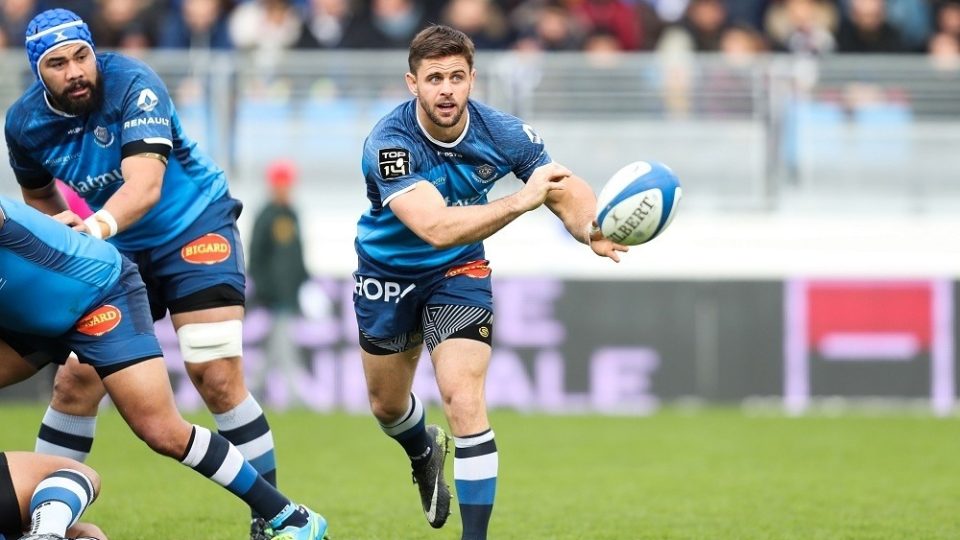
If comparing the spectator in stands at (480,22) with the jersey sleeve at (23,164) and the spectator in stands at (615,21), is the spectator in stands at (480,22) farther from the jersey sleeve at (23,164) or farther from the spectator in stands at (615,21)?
the jersey sleeve at (23,164)

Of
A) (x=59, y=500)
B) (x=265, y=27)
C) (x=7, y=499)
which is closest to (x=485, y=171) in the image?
(x=59, y=500)

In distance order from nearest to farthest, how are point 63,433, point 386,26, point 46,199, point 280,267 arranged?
1. point 63,433
2. point 46,199
3. point 280,267
4. point 386,26

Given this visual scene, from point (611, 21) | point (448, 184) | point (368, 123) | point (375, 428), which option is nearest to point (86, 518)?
point (448, 184)

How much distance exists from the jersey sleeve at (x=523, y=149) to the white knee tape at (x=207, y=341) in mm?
1644

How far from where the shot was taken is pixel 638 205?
258 inches

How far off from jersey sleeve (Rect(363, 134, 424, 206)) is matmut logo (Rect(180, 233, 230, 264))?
1.12 meters

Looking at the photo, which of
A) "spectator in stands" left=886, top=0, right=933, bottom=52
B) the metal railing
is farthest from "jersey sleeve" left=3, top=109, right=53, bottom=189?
"spectator in stands" left=886, top=0, right=933, bottom=52

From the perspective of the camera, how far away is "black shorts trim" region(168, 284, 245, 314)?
7.52m

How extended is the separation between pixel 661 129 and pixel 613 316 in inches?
81.8

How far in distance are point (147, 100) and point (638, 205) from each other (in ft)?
8.00

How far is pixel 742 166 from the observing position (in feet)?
52.9

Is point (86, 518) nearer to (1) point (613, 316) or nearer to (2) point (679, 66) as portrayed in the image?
(1) point (613, 316)

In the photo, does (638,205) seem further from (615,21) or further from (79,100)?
(615,21)

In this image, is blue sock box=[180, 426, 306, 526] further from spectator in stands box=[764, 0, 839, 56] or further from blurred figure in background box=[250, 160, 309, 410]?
spectator in stands box=[764, 0, 839, 56]
